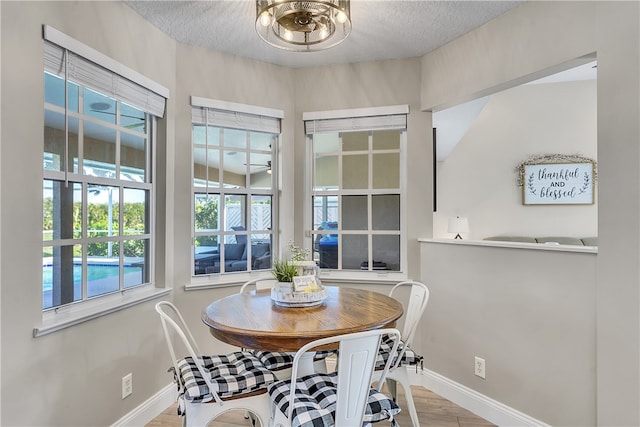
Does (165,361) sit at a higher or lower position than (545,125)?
lower

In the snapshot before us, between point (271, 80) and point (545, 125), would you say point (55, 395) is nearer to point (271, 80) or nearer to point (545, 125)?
point (271, 80)

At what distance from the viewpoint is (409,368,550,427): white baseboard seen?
218 centimetres

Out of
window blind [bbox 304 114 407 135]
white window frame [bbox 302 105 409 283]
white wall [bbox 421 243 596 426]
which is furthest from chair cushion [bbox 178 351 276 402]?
window blind [bbox 304 114 407 135]

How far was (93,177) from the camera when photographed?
6.64ft

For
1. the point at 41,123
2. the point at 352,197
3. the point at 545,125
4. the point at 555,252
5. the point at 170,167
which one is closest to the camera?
the point at 41,123

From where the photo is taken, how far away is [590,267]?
1.85 m

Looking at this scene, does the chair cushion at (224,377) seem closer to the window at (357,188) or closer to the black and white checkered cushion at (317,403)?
the black and white checkered cushion at (317,403)

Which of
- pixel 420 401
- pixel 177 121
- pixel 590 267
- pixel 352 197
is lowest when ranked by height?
pixel 420 401

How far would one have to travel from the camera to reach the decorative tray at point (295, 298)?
1.93 m

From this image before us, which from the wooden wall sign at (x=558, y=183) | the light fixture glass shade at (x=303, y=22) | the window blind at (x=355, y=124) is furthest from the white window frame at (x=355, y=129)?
the wooden wall sign at (x=558, y=183)

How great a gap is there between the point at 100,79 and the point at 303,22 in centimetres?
115

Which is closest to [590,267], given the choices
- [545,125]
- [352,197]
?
[352,197]

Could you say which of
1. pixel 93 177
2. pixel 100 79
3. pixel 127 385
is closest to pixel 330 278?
pixel 127 385

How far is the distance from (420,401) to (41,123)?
2.73 m
